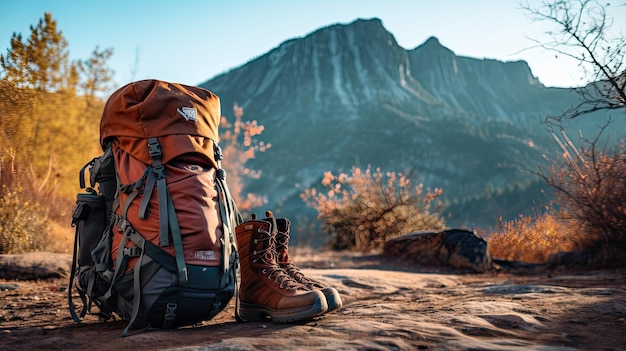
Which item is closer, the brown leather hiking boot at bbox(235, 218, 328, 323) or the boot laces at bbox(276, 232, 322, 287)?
the brown leather hiking boot at bbox(235, 218, 328, 323)

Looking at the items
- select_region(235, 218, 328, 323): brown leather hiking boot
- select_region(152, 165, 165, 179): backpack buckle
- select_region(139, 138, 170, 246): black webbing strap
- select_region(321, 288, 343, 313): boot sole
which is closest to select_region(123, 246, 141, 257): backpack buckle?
select_region(139, 138, 170, 246): black webbing strap

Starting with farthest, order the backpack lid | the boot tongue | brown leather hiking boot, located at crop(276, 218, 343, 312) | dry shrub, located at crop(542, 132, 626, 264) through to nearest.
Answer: dry shrub, located at crop(542, 132, 626, 264) < the boot tongue < brown leather hiking boot, located at crop(276, 218, 343, 312) < the backpack lid

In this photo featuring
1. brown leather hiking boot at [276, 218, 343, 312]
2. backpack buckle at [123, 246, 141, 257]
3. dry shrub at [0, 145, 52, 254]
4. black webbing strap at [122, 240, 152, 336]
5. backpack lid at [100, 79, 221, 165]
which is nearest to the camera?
black webbing strap at [122, 240, 152, 336]

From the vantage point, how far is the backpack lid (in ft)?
7.79

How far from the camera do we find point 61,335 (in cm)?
211

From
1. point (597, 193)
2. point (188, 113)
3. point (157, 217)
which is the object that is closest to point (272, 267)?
point (157, 217)

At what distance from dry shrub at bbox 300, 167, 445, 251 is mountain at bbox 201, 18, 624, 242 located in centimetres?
3031

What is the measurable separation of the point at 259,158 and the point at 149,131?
285 ft

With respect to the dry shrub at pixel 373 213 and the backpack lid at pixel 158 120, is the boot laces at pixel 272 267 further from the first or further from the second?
the dry shrub at pixel 373 213

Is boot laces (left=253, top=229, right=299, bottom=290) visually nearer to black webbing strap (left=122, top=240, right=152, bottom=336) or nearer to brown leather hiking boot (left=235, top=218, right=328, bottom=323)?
brown leather hiking boot (left=235, top=218, right=328, bottom=323)

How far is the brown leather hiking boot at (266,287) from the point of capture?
2277 millimetres

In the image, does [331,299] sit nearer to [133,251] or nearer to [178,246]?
[178,246]

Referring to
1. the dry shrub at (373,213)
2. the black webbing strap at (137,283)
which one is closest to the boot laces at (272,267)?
the black webbing strap at (137,283)

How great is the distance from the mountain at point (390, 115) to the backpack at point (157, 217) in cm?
3887
